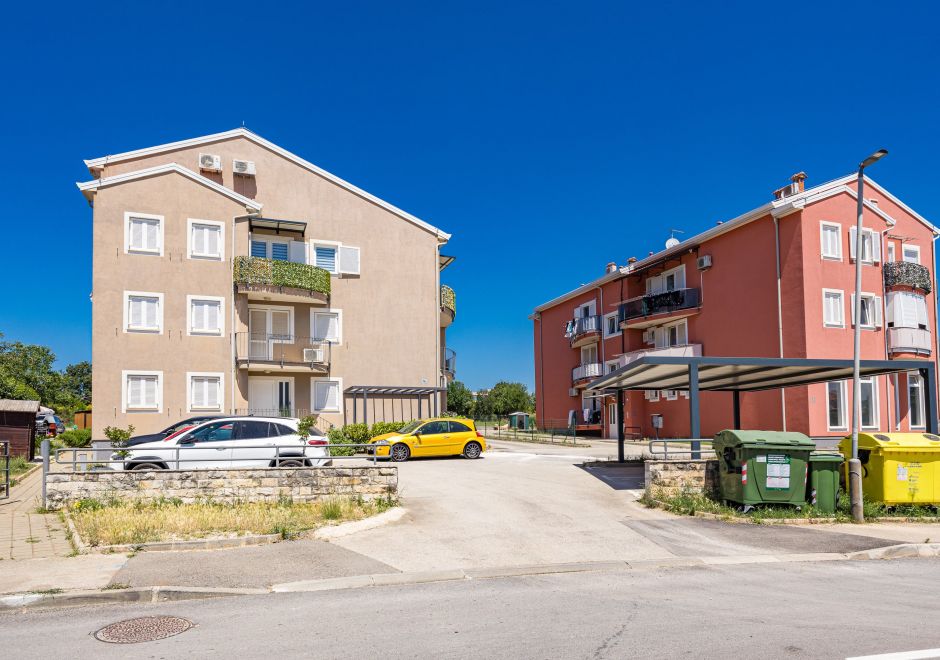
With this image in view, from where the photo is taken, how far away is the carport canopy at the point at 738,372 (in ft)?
53.4

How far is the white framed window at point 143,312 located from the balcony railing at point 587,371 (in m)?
24.7

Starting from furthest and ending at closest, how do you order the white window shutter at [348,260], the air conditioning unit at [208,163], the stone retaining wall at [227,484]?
1. the white window shutter at [348,260]
2. the air conditioning unit at [208,163]
3. the stone retaining wall at [227,484]

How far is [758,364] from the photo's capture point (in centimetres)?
1666

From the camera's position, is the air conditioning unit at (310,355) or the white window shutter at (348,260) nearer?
the air conditioning unit at (310,355)

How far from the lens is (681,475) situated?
50.8 feet

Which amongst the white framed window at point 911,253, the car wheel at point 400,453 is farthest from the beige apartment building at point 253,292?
the white framed window at point 911,253

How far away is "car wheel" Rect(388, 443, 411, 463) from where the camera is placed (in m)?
23.6

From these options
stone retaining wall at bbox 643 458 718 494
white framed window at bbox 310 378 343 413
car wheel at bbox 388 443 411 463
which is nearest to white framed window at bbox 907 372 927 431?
stone retaining wall at bbox 643 458 718 494

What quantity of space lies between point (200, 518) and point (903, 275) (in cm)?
3142

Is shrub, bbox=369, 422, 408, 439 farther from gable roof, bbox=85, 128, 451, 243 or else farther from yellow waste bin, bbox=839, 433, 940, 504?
yellow waste bin, bbox=839, 433, 940, 504

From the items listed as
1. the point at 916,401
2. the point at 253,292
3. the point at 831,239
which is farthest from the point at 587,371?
the point at 253,292

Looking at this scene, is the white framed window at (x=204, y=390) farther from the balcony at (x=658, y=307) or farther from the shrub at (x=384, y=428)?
the balcony at (x=658, y=307)

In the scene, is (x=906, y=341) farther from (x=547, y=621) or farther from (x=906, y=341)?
(x=547, y=621)

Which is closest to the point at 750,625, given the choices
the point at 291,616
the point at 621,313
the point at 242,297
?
the point at 291,616
